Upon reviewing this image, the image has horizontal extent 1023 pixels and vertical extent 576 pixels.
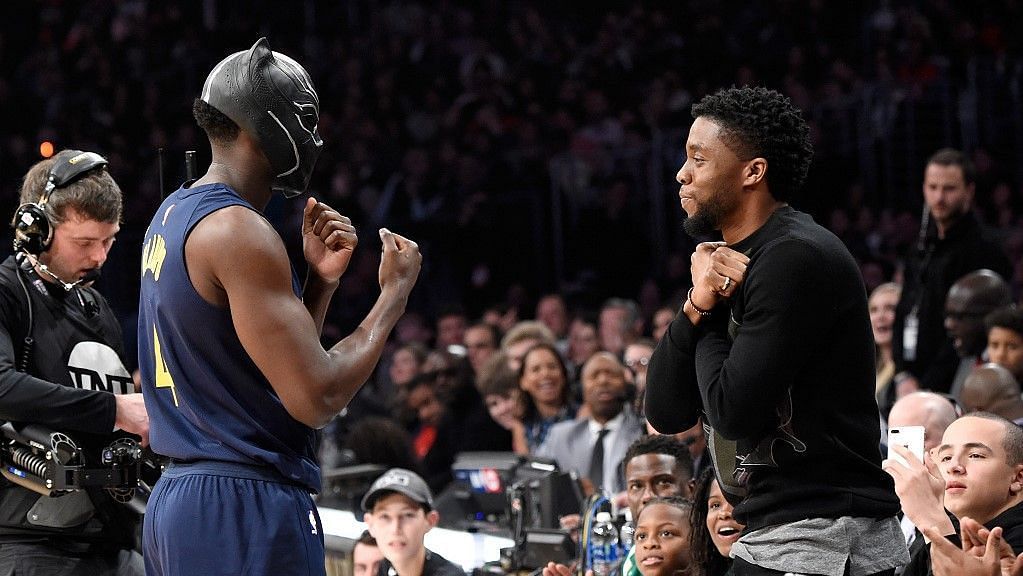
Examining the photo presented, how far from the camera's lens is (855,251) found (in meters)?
10.2

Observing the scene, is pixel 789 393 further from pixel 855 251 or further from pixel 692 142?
pixel 855 251

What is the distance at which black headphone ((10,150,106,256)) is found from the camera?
12.7 feet

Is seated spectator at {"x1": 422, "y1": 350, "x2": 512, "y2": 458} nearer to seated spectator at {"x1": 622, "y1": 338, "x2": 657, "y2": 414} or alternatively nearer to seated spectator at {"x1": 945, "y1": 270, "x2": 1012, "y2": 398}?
seated spectator at {"x1": 622, "y1": 338, "x2": 657, "y2": 414}

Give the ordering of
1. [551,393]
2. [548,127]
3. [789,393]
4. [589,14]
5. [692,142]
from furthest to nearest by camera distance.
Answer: [589,14]
[548,127]
[551,393]
[692,142]
[789,393]

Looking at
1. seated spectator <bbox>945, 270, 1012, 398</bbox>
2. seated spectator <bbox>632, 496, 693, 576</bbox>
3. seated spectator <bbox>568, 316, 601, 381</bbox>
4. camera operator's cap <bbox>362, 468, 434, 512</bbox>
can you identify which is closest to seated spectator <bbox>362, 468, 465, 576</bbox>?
camera operator's cap <bbox>362, 468, 434, 512</bbox>

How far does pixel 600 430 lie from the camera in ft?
24.3

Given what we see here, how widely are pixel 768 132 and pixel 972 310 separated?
4092 mm

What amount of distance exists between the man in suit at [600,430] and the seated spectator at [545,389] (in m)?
0.44

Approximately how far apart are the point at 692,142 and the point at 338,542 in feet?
13.0

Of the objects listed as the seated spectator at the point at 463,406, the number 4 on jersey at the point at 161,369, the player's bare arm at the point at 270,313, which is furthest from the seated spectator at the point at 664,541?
the seated spectator at the point at 463,406

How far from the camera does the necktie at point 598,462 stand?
723 cm

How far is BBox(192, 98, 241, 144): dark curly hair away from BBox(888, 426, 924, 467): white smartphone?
1.73 metres

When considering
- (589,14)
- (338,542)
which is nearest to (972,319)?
(338,542)

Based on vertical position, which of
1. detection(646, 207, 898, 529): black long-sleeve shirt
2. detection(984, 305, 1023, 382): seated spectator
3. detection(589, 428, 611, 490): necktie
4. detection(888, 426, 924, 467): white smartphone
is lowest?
detection(589, 428, 611, 490): necktie
